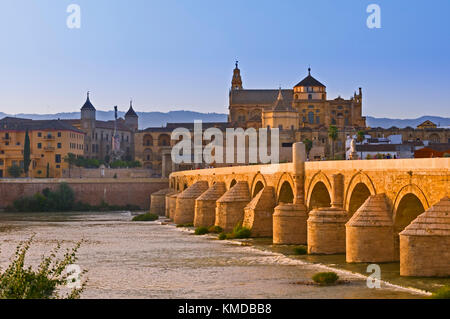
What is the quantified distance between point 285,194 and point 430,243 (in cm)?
1934

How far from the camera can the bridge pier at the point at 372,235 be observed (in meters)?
28.2

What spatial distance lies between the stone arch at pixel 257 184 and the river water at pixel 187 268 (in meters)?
3.87

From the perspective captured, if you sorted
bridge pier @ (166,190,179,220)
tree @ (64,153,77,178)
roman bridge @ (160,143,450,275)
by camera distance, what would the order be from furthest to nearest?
tree @ (64,153,77,178)
bridge pier @ (166,190,179,220)
roman bridge @ (160,143,450,275)

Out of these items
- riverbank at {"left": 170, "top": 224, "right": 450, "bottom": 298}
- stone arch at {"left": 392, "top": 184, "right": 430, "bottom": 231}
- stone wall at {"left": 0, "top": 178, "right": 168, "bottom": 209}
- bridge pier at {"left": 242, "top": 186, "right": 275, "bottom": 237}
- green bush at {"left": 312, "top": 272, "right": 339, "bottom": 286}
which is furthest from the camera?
stone wall at {"left": 0, "top": 178, "right": 168, "bottom": 209}

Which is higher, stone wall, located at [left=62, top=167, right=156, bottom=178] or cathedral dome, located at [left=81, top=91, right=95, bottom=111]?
cathedral dome, located at [left=81, top=91, right=95, bottom=111]

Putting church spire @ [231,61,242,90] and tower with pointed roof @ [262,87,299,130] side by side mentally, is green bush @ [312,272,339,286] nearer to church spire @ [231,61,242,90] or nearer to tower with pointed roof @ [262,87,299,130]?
tower with pointed roof @ [262,87,299,130]

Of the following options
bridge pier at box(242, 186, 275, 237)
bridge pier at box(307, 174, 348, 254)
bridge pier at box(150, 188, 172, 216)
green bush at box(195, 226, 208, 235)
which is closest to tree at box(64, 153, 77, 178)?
bridge pier at box(150, 188, 172, 216)

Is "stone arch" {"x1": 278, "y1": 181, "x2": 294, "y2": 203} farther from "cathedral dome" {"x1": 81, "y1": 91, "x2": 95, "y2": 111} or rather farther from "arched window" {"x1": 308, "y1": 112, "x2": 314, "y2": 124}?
"cathedral dome" {"x1": 81, "y1": 91, "x2": 95, "y2": 111}

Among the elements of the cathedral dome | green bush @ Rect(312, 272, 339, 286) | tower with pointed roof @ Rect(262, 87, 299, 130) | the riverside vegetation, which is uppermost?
the cathedral dome

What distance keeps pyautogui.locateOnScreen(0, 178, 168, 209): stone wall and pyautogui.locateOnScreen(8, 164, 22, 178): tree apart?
21244mm

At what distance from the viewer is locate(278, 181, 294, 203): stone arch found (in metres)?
42.5

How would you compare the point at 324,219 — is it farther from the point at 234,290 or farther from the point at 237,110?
the point at 237,110

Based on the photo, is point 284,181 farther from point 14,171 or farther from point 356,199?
point 14,171

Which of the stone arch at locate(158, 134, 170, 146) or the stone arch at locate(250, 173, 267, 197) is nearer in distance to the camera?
the stone arch at locate(250, 173, 267, 197)
